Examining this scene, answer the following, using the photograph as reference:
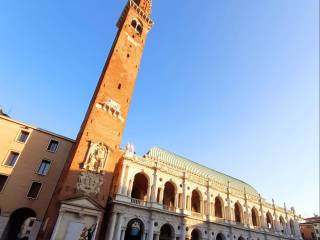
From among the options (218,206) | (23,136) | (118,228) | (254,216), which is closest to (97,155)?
(118,228)

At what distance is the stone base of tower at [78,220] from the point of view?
23062mm

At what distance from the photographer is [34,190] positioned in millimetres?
29500

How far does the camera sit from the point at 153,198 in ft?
101

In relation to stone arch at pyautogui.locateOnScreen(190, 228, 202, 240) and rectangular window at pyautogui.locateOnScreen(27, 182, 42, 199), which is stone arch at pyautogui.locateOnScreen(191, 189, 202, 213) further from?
rectangular window at pyautogui.locateOnScreen(27, 182, 42, 199)

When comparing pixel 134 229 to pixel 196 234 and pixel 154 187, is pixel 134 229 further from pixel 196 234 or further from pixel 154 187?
pixel 196 234

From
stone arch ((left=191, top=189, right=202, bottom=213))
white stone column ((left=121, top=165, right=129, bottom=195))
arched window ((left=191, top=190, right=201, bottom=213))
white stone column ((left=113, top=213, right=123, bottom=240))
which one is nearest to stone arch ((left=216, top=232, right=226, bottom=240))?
stone arch ((left=191, top=189, right=202, bottom=213))

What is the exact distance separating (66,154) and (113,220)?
1331 cm

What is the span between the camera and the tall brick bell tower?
78.9ft

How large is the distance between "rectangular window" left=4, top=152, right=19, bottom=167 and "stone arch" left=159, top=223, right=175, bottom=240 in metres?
22.8

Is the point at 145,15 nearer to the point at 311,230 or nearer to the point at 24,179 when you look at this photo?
the point at 24,179

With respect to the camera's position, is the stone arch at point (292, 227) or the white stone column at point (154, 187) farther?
the stone arch at point (292, 227)

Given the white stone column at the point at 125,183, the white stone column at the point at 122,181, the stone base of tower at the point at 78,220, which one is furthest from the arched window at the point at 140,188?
the stone base of tower at the point at 78,220

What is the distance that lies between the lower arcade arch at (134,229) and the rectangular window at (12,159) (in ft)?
58.3

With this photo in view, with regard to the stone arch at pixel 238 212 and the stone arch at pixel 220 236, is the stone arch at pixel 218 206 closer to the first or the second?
the stone arch at pixel 238 212
